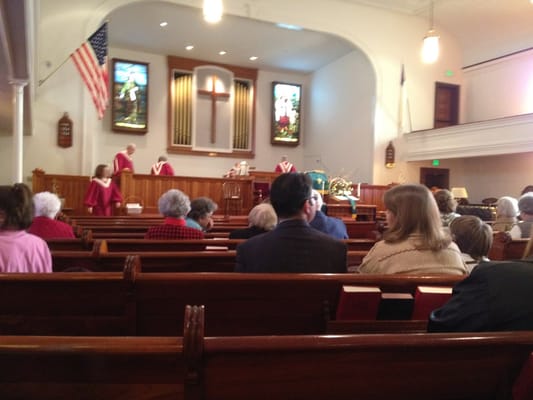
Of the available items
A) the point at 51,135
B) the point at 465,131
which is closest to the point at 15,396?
the point at 51,135

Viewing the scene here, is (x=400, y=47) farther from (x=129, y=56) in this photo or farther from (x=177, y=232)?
(x=177, y=232)

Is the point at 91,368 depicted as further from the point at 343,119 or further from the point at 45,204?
the point at 343,119

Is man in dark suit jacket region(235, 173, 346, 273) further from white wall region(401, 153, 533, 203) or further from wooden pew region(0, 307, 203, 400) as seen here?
white wall region(401, 153, 533, 203)

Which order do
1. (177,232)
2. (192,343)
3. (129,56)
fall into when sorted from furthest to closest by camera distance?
(129,56)
(177,232)
(192,343)

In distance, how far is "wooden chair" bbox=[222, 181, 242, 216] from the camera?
28.0ft

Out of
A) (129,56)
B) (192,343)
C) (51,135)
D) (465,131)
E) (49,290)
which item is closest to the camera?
(192,343)

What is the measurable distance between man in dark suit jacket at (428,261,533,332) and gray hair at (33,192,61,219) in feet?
8.71

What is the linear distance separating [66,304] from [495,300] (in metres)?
1.39

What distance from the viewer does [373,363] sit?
3.04 feet

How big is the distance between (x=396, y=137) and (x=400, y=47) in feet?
7.78

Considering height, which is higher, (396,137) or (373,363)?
(396,137)

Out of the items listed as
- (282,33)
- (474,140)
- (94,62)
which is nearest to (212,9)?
(94,62)

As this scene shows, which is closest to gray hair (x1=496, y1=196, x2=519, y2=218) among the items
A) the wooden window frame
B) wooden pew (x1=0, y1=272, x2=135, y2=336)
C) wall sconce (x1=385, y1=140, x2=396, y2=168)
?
wooden pew (x1=0, y1=272, x2=135, y2=336)

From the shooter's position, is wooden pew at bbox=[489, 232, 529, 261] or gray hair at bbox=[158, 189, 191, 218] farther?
wooden pew at bbox=[489, 232, 529, 261]
